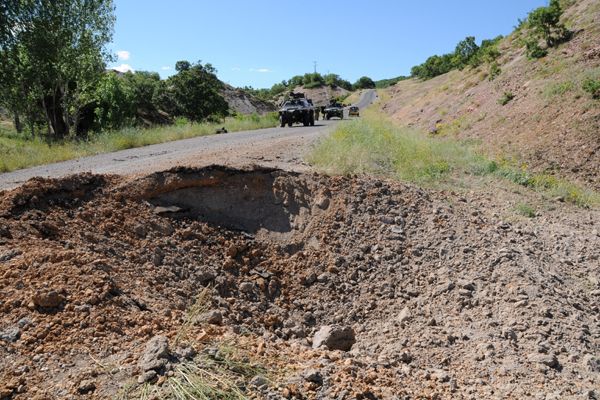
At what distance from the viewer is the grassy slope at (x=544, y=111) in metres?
12.5

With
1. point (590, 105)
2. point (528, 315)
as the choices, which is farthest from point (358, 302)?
point (590, 105)

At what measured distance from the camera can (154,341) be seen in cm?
375

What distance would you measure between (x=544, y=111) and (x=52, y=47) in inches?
735

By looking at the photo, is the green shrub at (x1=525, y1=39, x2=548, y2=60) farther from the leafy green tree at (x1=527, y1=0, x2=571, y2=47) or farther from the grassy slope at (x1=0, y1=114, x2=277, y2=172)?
the grassy slope at (x1=0, y1=114, x2=277, y2=172)

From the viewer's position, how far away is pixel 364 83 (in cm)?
11894

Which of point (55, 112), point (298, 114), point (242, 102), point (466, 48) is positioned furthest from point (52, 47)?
point (242, 102)

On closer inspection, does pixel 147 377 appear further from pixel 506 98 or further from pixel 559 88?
pixel 506 98

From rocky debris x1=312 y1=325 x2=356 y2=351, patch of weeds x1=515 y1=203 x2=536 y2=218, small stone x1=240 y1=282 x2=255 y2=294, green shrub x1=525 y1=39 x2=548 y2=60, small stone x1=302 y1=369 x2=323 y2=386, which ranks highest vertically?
green shrub x1=525 y1=39 x2=548 y2=60

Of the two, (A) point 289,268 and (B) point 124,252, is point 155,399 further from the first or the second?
(A) point 289,268

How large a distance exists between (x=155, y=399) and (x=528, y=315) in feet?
13.1

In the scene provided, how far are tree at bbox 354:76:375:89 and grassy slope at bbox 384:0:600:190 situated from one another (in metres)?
96.6

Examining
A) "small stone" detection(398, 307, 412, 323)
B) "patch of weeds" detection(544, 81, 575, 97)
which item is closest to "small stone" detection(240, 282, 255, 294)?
"small stone" detection(398, 307, 412, 323)

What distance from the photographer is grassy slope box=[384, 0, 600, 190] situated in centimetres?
1247

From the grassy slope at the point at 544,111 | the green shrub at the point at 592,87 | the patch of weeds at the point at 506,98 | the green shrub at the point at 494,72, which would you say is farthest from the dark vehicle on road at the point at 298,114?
the green shrub at the point at 592,87
